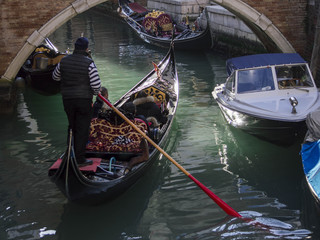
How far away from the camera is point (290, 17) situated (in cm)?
585

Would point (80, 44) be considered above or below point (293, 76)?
above

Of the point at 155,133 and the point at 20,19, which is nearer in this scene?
the point at 155,133

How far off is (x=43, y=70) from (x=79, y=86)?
3.50m

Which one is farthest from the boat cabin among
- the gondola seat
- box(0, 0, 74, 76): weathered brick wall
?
box(0, 0, 74, 76): weathered brick wall

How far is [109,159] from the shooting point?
3.67 meters

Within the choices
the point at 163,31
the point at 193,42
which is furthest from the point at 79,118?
the point at 163,31

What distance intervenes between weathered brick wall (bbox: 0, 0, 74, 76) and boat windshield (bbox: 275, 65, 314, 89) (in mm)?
2287

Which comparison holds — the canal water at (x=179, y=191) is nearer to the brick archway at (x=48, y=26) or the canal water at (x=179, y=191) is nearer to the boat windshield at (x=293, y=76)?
the boat windshield at (x=293, y=76)

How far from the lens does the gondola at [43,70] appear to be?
21.4 feet

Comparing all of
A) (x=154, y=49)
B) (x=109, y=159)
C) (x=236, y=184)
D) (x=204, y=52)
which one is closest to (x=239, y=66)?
(x=236, y=184)

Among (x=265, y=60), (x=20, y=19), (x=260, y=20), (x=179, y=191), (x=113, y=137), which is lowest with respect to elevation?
(x=179, y=191)

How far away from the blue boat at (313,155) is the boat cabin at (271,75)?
0.76 m

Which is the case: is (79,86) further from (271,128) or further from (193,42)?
(193,42)

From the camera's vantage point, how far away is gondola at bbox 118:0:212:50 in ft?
29.6
